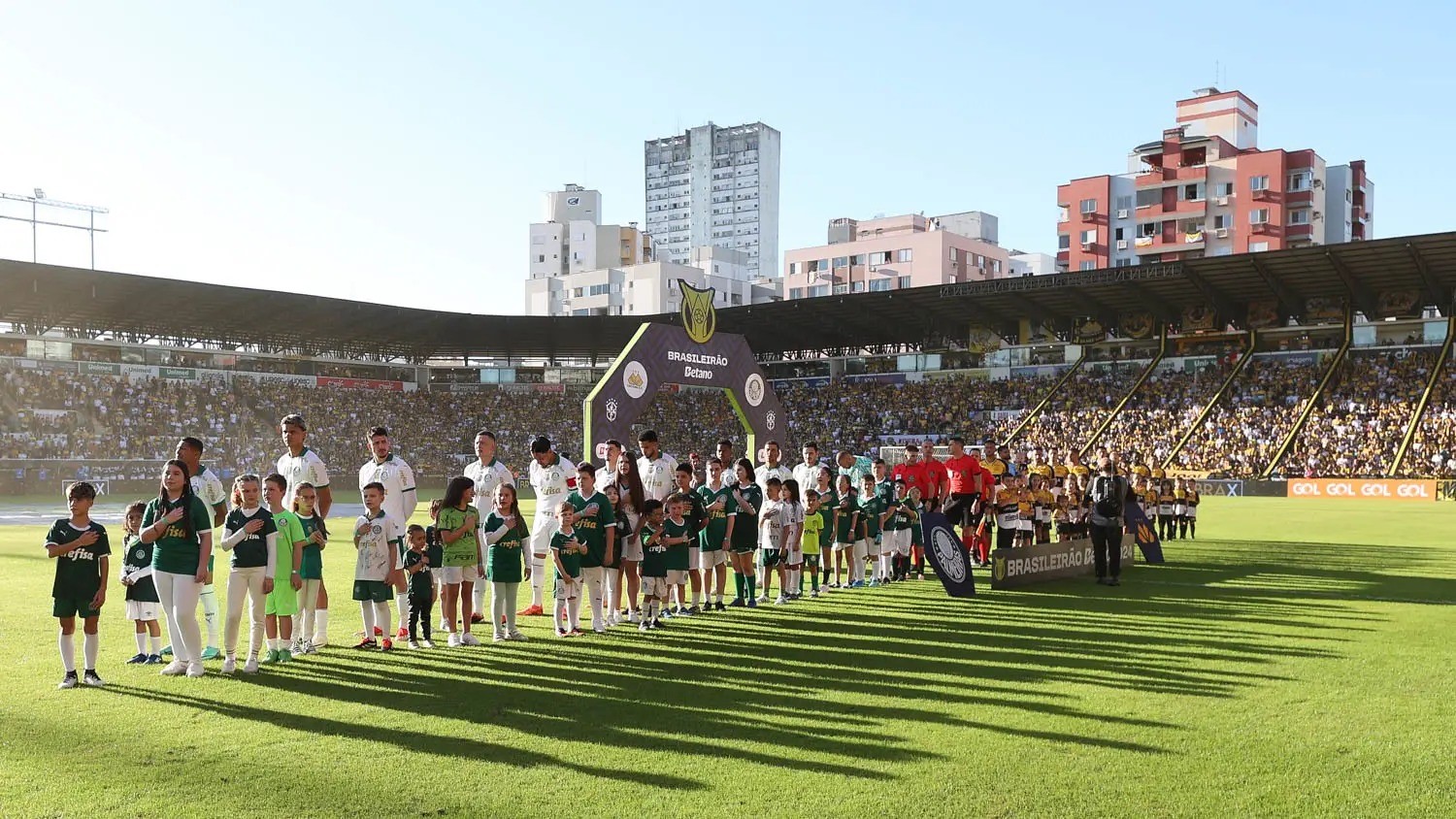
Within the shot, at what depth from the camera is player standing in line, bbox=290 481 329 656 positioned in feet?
31.4

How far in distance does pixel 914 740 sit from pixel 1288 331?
156 feet

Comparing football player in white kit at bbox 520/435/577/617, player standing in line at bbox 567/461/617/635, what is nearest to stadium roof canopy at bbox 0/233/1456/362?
football player in white kit at bbox 520/435/577/617

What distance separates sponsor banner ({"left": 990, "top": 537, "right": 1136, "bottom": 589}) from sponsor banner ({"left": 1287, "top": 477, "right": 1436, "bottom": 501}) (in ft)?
91.5

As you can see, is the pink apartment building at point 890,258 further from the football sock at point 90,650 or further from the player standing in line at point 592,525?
the football sock at point 90,650

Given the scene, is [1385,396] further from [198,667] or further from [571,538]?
[198,667]

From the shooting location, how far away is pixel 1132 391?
49.4m

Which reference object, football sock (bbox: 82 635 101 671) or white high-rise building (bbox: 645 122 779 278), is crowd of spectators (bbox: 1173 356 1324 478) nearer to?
football sock (bbox: 82 635 101 671)

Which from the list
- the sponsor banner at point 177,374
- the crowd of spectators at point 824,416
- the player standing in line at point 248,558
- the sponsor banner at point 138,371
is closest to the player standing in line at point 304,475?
the player standing in line at point 248,558

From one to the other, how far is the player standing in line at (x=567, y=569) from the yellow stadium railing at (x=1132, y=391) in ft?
126

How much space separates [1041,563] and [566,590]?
24.7 feet

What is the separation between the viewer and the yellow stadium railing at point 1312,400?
42406mm

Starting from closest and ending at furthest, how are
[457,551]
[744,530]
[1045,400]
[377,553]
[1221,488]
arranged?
[377,553] → [457,551] → [744,530] → [1221,488] → [1045,400]

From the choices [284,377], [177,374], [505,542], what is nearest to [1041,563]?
[505,542]

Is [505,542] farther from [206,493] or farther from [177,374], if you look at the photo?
[177,374]
